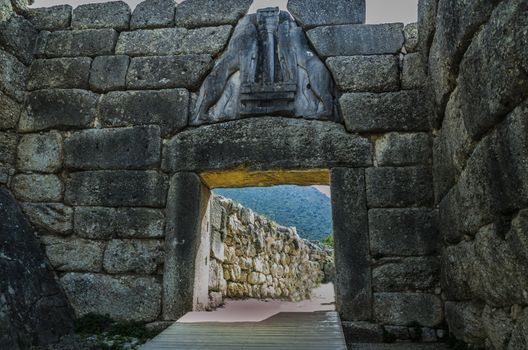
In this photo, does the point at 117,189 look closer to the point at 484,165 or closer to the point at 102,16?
the point at 102,16

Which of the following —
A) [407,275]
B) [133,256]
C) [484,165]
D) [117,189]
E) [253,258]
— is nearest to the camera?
[484,165]

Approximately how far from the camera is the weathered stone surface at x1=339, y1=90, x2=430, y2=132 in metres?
4.03

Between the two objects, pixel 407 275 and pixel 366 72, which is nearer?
pixel 407 275

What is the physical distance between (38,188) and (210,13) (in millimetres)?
2496

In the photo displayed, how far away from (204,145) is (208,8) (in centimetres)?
156

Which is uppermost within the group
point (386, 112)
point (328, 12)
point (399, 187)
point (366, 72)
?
point (328, 12)

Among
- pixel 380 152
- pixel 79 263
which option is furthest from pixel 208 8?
pixel 79 263

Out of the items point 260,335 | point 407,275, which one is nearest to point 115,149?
point 260,335

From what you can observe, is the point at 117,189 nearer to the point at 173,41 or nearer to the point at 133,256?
the point at 133,256

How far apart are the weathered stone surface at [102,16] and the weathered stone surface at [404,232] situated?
3.35m

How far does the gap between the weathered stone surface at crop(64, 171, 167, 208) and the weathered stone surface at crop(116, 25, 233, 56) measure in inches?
52.7

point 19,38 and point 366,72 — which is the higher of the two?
point 19,38

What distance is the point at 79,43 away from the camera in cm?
471

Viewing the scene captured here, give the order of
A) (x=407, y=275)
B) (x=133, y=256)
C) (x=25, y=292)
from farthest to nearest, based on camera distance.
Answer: (x=133, y=256)
(x=407, y=275)
(x=25, y=292)
